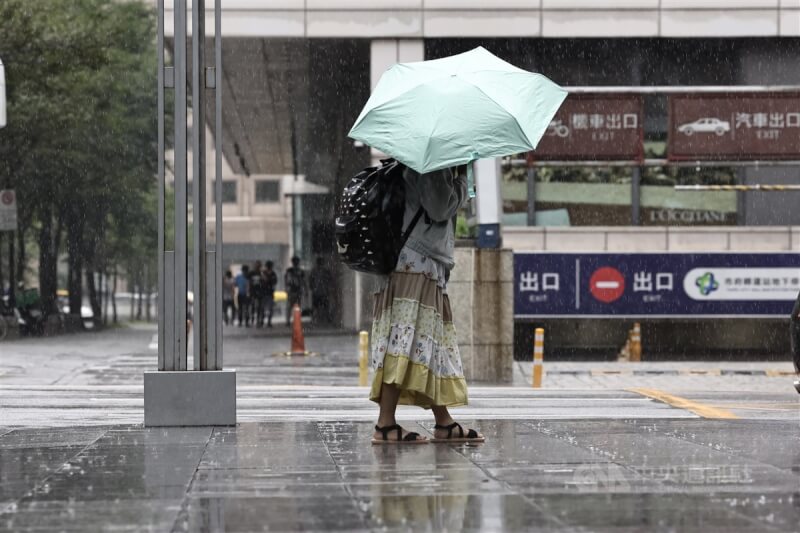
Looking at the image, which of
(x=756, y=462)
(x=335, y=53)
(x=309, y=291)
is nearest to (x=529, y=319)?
(x=335, y=53)

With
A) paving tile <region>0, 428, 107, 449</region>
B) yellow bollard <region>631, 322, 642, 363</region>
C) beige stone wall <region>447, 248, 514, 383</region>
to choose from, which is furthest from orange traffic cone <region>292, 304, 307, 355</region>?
paving tile <region>0, 428, 107, 449</region>

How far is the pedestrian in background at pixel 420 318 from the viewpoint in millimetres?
6965

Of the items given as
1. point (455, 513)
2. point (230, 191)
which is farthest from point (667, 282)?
point (230, 191)

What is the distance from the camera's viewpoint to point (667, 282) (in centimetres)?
2356

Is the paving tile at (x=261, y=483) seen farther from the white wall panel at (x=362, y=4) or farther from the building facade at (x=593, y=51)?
the white wall panel at (x=362, y=4)

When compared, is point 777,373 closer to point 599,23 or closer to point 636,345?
point 636,345

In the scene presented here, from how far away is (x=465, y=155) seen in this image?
6711mm

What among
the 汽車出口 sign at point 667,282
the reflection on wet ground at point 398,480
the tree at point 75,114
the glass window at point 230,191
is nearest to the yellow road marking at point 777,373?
the 汽車出口 sign at point 667,282

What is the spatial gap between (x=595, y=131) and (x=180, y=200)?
17.2 metres

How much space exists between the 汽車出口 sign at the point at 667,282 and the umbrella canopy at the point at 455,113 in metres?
16.2

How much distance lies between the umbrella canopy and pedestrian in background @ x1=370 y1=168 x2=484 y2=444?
28cm

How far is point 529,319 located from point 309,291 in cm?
2176

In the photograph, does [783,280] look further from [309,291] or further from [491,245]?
[309,291]
